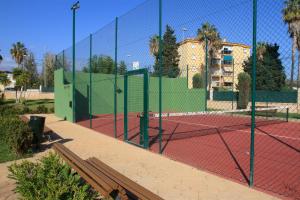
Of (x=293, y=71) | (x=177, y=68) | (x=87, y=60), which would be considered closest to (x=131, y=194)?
(x=293, y=71)

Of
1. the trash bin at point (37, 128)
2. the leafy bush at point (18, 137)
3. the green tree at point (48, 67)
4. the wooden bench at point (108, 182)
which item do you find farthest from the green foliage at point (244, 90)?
the green tree at point (48, 67)

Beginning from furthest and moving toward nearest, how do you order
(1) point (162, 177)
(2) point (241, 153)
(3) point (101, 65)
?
(3) point (101, 65) < (2) point (241, 153) < (1) point (162, 177)

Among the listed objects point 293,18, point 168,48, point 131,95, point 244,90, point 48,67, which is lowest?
point 131,95

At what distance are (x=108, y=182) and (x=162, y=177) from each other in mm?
2579

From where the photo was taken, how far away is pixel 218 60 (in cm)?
1664

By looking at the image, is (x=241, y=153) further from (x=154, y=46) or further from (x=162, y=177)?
(x=154, y=46)

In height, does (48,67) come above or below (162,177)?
above

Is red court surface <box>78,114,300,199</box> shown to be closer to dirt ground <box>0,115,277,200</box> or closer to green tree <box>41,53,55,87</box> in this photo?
dirt ground <box>0,115,277,200</box>

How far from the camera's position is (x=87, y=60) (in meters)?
16.9

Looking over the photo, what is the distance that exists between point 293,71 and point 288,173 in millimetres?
2115

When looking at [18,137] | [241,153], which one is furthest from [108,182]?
[241,153]

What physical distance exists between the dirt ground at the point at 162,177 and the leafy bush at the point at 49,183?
945 mm

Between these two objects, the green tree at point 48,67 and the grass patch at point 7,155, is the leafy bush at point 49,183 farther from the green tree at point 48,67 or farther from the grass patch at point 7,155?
the green tree at point 48,67

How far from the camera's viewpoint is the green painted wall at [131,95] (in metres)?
19.8
